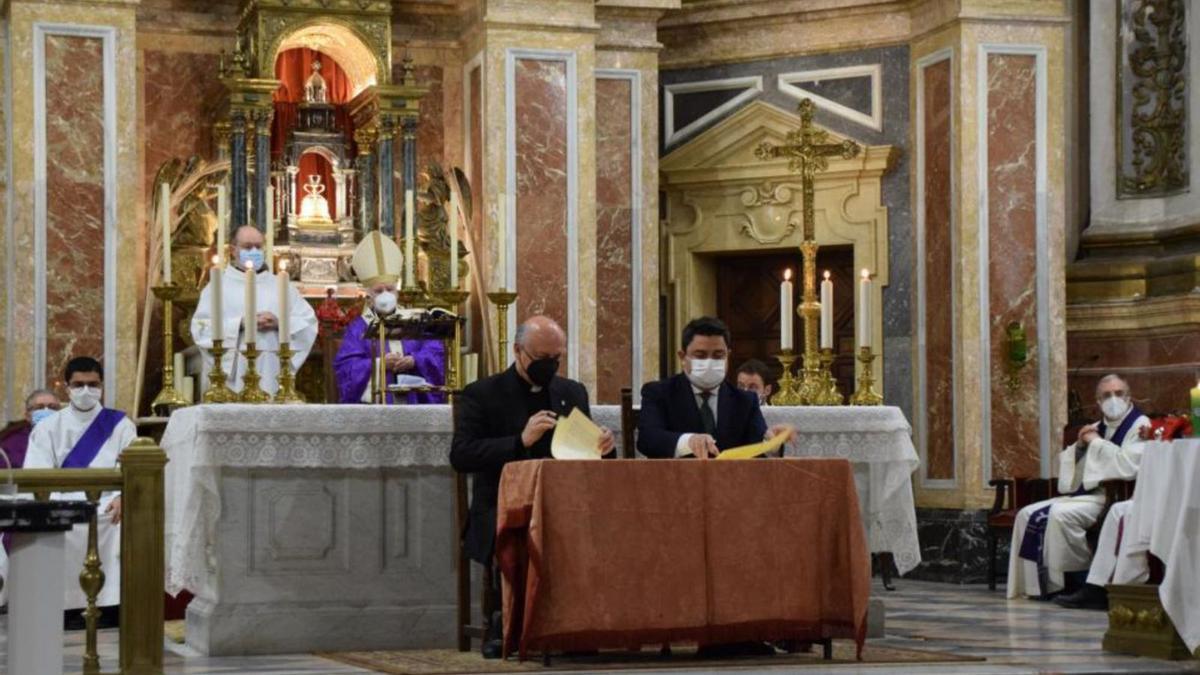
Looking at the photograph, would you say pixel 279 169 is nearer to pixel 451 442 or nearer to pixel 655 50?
pixel 655 50

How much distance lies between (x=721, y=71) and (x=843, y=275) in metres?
1.80

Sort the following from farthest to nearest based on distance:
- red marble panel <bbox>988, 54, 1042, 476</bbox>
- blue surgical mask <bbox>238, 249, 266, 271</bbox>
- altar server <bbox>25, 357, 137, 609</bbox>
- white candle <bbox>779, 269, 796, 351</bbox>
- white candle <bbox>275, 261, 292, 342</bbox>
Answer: red marble panel <bbox>988, 54, 1042, 476</bbox> → altar server <bbox>25, 357, 137, 609</bbox> → blue surgical mask <bbox>238, 249, 266, 271</bbox> → white candle <bbox>779, 269, 796, 351</bbox> → white candle <bbox>275, 261, 292, 342</bbox>

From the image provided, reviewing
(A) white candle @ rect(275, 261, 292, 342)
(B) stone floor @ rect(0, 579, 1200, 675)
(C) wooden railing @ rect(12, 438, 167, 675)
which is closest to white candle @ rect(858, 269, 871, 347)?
(B) stone floor @ rect(0, 579, 1200, 675)

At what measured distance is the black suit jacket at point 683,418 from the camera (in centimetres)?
855

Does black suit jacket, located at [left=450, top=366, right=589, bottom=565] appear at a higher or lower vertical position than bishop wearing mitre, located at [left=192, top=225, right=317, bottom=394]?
lower

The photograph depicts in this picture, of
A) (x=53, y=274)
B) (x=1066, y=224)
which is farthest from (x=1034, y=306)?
(x=53, y=274)

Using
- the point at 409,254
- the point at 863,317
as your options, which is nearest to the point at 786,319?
the point at 863,317

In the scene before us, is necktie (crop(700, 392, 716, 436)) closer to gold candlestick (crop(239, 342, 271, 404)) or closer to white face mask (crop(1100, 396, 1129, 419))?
gold candlestick (crop(239, 342, 271, 404))

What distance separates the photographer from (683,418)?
8672 millimetres

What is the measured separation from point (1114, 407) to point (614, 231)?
379 cm

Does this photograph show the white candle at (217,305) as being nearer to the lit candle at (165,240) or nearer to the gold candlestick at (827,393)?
the lit candle at (165,240)

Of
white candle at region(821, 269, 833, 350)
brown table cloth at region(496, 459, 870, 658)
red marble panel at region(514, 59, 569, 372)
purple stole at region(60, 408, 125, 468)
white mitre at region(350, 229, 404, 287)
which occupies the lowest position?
brown table cloth at region(496, 459, 870, 658)

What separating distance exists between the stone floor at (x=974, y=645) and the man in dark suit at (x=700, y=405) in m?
1.04

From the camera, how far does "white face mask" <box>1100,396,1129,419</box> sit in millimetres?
12742
